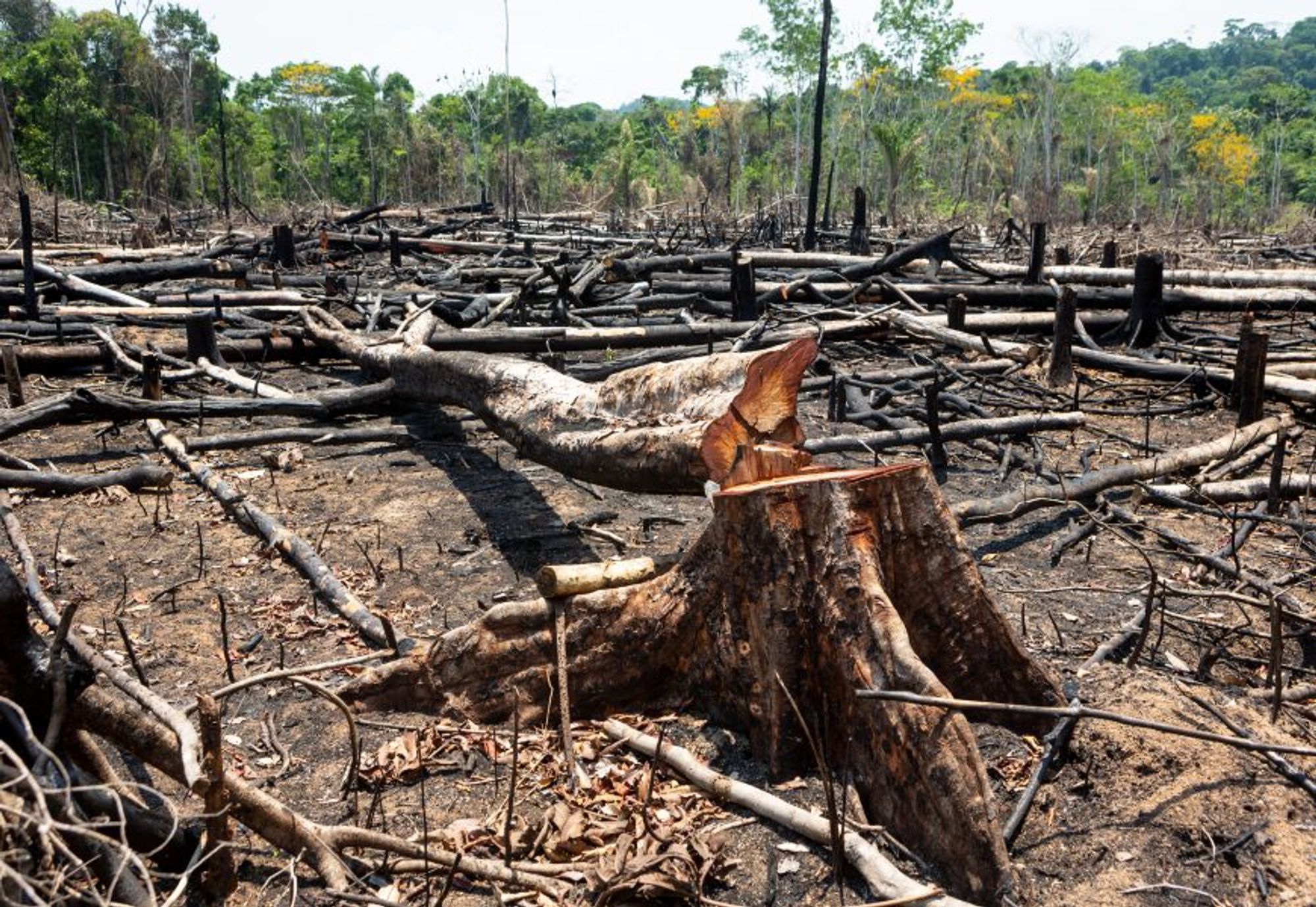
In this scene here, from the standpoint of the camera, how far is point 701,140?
2584 inches

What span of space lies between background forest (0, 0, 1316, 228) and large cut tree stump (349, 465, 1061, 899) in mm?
23079

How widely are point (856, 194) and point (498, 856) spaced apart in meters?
16.0

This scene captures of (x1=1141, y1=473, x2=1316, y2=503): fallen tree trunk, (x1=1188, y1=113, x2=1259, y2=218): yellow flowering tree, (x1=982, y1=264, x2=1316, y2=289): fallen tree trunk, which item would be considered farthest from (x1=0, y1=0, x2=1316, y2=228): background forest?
(x1=1141, y1=473, x2=1316, y2=503): fallen tree trunk

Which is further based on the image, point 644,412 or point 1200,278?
point 1200,278

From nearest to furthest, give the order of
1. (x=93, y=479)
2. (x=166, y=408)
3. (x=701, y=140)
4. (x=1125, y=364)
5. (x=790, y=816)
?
(x=790, y=816) → (x=93, y=479) → (x=166, y=408) → (x=1125, y=364) → (x=701, y=140)

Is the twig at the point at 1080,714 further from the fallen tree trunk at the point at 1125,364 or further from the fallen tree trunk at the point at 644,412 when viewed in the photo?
the fallen tree trunk at the point at 1125,364

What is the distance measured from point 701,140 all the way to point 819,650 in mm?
66063

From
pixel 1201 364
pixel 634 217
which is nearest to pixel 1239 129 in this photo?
pixel 634 217

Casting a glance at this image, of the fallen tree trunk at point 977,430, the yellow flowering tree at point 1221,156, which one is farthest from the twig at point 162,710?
the yellow flowering tree at point 1221,156

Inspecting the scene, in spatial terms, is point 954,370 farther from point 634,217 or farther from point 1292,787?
point 634,217

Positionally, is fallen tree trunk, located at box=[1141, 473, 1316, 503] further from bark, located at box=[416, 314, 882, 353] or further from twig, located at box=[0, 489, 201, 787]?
twig, located at box=[0, 489, 201, 787]

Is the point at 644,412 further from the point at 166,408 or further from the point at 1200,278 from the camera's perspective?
the point at 1200,278

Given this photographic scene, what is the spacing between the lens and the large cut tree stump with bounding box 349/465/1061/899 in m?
2.57

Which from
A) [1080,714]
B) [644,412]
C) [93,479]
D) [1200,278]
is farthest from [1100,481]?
[1200,278]
